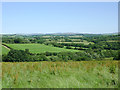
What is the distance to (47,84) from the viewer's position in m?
5.44

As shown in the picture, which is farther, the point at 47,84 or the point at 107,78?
the point at 107,78

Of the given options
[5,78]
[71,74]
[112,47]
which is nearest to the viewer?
[5,78]

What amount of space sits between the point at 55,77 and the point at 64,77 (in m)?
0.35

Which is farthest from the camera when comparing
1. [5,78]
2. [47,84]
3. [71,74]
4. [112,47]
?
[112,47]

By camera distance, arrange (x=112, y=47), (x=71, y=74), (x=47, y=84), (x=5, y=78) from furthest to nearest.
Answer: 1. (x=112, y=47)
2. (x=71, y=74)
3. (x=5, y=78)
4. (x=47, y=84)

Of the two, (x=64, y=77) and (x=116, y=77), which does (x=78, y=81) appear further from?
(x=116, y=77)

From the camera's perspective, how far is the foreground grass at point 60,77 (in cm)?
543

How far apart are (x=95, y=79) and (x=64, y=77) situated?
3.94 ft

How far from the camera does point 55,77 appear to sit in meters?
5.96

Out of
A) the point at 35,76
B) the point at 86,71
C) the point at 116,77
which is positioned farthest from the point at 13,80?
the point at 116,77

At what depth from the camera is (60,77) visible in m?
Answer: 5.93

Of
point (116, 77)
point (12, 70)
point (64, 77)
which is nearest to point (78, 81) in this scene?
point (64, 77)

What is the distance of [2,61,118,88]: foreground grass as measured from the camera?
543 centimetres

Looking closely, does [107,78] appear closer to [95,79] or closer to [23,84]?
[95,79]
